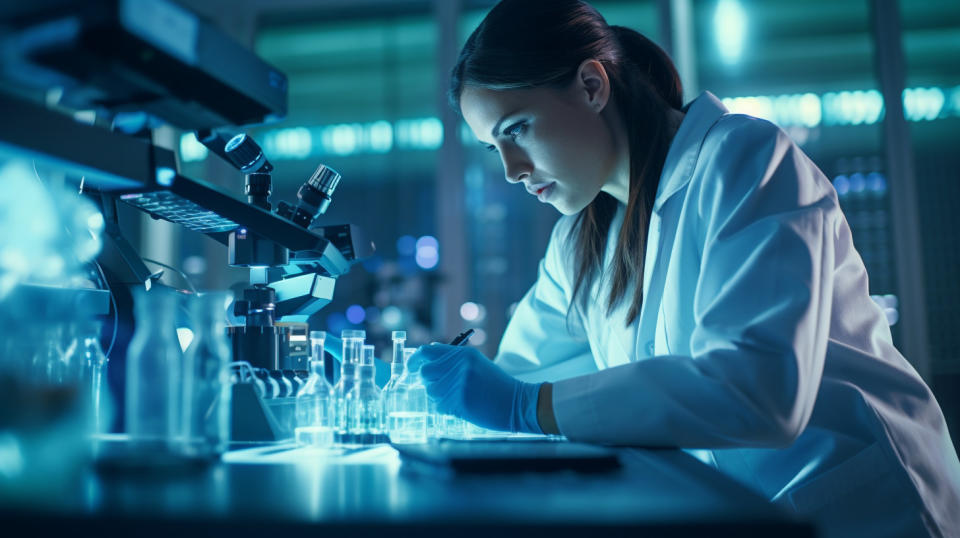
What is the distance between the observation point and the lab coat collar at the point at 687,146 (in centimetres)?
134

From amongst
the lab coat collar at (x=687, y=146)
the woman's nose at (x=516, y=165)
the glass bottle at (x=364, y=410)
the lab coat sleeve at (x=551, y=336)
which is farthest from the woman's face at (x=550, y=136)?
the glass bottle at (x=364, y=410)

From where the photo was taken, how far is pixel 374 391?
1150mm

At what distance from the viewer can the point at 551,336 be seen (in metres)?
1.80

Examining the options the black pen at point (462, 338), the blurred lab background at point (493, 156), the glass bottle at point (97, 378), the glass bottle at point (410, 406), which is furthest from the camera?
the blurred lab background at point (493, 156)

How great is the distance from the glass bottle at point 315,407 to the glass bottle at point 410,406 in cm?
13

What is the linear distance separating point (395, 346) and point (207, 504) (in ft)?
2.17

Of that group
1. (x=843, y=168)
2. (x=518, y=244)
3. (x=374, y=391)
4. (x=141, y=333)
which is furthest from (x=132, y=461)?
(x=843, y=168)

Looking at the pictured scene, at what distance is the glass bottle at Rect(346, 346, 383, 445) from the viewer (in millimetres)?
1121

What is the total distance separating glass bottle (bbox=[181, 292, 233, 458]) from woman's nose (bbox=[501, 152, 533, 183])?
815 mm

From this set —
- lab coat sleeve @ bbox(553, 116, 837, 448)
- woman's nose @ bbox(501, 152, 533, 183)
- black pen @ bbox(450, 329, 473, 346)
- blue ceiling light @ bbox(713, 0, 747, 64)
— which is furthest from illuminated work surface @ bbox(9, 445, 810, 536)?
blue ceiling light @ bbox(713, 0, 747, 64)

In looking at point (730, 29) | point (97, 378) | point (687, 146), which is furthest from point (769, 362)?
point (730, 29)

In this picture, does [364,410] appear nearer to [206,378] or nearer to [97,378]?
[206,378]

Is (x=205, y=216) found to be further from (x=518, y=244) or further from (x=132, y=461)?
(x=518, y=244)

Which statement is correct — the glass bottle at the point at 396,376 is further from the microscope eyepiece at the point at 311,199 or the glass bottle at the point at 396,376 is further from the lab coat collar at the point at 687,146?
the lab coat collar at the point at 687,146
